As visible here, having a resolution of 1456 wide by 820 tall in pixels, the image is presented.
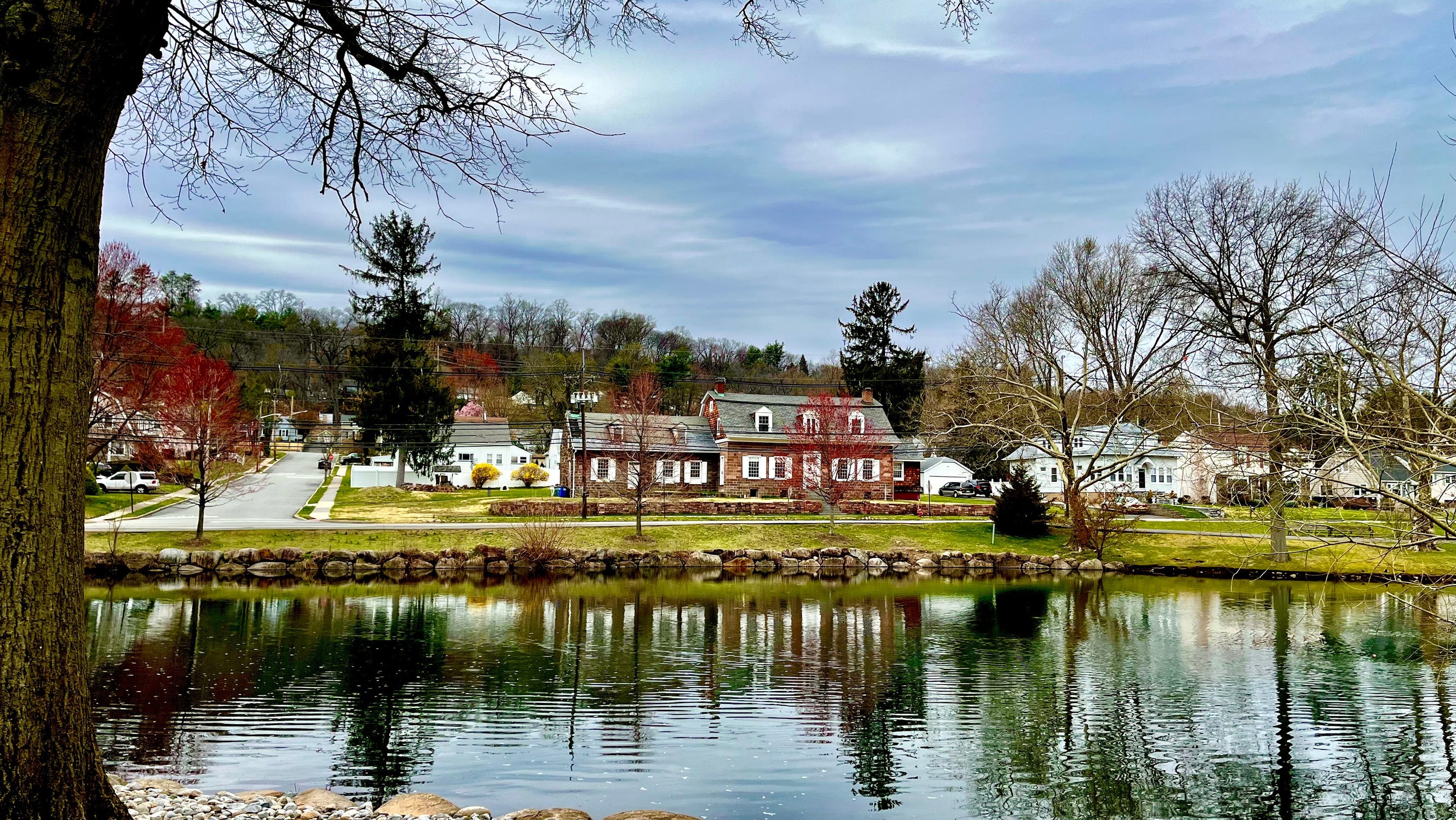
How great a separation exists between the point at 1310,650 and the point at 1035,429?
25123mm

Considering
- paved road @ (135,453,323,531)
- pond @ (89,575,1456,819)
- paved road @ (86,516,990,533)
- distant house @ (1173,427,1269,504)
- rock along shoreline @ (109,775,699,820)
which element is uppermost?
distant house @ (1173,427,1269,504)

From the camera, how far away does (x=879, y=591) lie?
1125 inches

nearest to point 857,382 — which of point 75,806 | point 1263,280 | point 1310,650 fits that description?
point 1263,280

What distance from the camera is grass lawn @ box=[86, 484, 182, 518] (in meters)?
36.8

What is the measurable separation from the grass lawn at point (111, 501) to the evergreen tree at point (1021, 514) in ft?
109

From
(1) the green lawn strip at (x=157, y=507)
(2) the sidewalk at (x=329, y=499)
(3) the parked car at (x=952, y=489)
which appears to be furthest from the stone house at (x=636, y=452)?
(3) the parked car at (x=952, y=489)

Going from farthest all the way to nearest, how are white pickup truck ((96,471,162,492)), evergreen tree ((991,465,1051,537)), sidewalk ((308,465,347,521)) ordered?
white pickup truck ((96,471,162,492)) → evergreen tree ((991,465,1051,537)) → sidewalk ((308,465,347,521))

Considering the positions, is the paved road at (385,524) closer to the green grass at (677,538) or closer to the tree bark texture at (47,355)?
the green grass at (677,538)

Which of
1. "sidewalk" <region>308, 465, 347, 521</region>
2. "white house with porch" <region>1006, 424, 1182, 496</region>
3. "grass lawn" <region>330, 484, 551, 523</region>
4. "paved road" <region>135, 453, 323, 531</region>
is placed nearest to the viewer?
"paved road" <region>135, 453, 323, 531</region>

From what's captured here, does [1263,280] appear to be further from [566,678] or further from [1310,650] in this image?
[566,678]

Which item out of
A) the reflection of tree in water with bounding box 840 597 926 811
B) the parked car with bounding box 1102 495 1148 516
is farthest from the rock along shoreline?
the parked car with bounding box 1102 495 1148 516

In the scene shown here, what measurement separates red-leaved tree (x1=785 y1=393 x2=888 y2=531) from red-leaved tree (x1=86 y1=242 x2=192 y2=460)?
24.6m

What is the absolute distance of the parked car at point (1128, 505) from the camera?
3597 cm

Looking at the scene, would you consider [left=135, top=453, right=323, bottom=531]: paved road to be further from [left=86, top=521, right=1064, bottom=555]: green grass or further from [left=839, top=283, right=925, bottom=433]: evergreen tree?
[left=839, top=283, right=925, bottom=433]: evergreen tree
